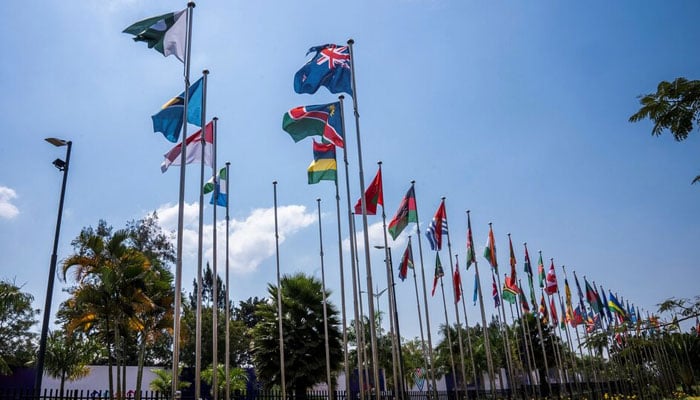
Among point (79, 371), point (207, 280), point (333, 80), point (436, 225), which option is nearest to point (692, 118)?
point (333, 80)

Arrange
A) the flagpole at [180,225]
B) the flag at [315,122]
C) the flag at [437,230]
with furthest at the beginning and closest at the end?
the flag at [437,230], the flag at [315,122], the flagpole at [180,225]

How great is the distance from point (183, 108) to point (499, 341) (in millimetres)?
46787

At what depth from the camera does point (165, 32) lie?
1258 centimetres

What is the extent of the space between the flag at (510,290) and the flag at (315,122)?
16360 mm

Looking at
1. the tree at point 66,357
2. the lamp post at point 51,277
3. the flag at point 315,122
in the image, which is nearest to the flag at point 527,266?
the flag at point 315,122

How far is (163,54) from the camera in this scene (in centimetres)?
1259

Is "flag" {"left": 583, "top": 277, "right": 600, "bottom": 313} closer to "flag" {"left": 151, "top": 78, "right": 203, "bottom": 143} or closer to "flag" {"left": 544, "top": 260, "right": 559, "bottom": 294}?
"flag" {"left": 544, "top": 260, "right": 559, "bottom": 294}

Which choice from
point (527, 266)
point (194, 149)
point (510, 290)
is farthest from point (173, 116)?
point (527, 266)

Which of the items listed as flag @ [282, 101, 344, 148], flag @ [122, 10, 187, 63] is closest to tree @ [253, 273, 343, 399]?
flag @ [282, 101, 344, 148]

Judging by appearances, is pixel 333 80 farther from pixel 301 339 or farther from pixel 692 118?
pixel 301 339

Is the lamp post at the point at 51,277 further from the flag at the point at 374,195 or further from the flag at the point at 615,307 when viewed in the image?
the flag at the point at 615,307

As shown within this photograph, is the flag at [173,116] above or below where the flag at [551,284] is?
above

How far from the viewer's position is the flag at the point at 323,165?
16.8m

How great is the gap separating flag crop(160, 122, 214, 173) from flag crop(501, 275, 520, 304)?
19.2 meters
